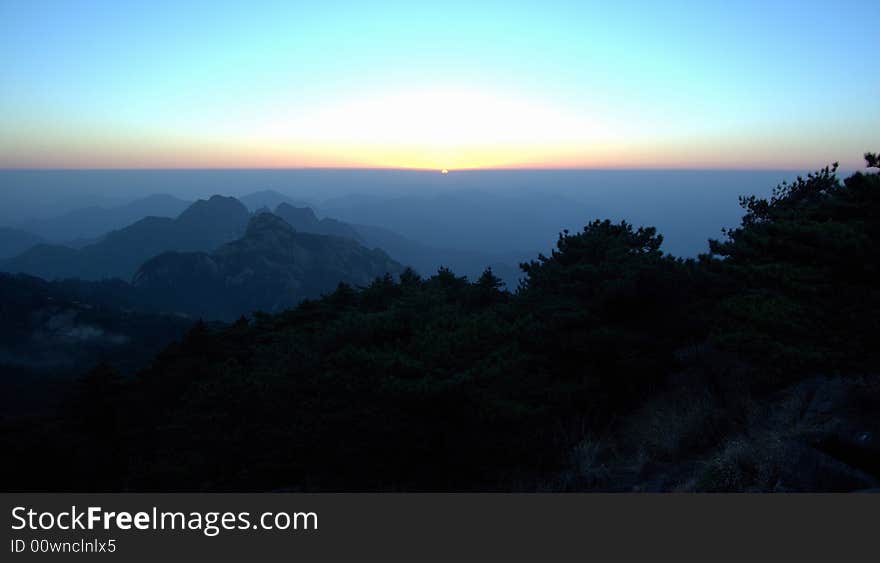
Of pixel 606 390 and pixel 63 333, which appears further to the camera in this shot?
pixel 63 333

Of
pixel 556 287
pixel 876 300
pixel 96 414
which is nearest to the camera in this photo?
pixel 876 300

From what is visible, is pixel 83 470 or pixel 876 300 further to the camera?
pixel 83 470

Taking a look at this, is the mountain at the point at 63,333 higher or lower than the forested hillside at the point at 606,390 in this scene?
lower

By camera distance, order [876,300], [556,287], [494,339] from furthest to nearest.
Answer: [556,287] → [494,339] → [876,300]

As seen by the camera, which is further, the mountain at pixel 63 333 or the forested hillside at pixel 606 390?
the mountain at pixel 63 333

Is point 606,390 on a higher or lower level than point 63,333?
higher

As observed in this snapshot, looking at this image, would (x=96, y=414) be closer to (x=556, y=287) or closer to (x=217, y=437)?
(x=217, y=437)

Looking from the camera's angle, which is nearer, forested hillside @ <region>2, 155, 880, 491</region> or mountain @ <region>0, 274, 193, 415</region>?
forested hillside @ <region>2, 155, 880, 491</region>

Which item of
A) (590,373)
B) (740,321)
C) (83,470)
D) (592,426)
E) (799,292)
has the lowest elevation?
(83,470)

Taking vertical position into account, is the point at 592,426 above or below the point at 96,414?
above

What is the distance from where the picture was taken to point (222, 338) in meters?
31.0

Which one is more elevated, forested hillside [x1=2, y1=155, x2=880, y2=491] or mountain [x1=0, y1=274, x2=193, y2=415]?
forested hillside [x1=2, y1=155, x2=880, y2=491]
